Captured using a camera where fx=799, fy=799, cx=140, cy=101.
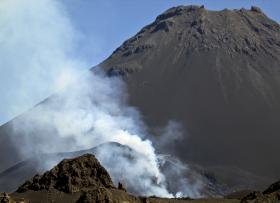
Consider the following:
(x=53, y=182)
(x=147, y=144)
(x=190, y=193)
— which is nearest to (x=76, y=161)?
(x=53, y=182)

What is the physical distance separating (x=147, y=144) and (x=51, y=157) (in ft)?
64.5

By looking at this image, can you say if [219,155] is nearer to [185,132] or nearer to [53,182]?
[185,132]

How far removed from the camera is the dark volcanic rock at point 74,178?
7025 centimetres

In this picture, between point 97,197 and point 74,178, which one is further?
point 74,178

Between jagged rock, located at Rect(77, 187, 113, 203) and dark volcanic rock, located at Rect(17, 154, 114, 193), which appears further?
dark volcanic rock, located at Rect(17, 154, 114, 193)

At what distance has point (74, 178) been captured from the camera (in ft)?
232

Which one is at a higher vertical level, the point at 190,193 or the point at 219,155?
→ the point at 219,155

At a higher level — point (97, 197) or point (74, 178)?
point (74, 178)

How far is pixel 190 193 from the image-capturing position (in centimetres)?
13288

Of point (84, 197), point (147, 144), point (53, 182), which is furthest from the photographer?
point (147, 144)

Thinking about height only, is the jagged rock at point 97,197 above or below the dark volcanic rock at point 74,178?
below

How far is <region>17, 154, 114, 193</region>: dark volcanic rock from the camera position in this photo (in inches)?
2766

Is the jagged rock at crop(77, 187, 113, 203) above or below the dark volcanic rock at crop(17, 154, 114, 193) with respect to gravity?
below

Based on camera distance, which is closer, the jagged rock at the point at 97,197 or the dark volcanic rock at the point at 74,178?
the jagged rock at the point at 97,197
